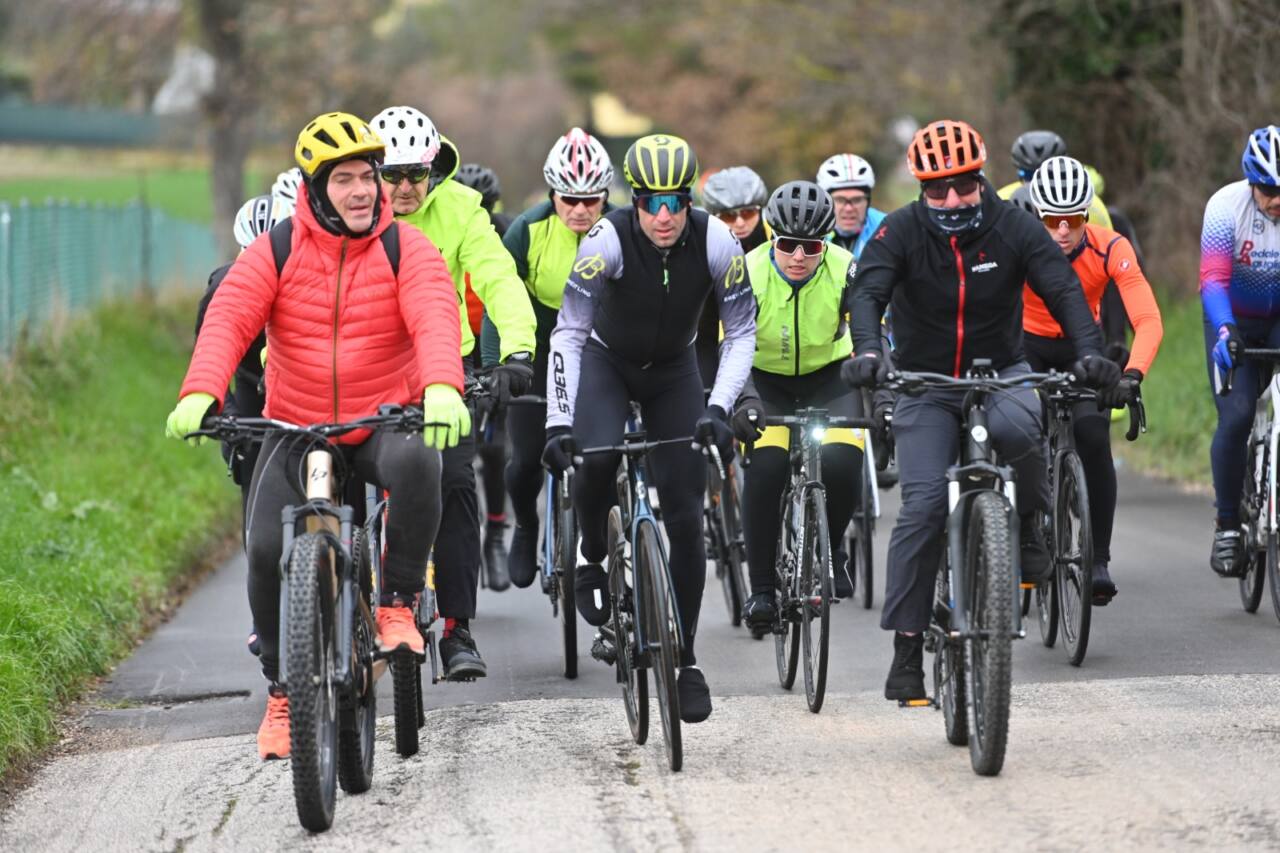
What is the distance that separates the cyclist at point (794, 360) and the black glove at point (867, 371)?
1.68 m

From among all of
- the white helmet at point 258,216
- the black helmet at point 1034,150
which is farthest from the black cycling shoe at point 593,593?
the black helmet at point 1034,150

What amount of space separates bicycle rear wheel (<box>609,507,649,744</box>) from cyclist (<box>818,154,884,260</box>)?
4234 millimetres

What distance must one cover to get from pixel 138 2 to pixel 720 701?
82.5ft

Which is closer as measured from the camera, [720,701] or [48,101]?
[720,701]

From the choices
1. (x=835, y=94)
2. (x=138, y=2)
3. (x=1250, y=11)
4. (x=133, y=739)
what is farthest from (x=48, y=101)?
(x=133, y=739)

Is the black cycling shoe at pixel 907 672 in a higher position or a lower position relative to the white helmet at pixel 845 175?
lower

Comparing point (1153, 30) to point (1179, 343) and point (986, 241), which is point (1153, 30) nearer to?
point (1179, 343)

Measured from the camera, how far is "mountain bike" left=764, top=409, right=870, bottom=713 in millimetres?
8172

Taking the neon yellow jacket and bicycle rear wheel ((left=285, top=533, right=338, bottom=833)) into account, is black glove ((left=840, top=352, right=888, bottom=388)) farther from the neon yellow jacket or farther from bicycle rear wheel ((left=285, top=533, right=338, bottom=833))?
bicycle rear wheel ((left=285, top=533, right=338, bottom=833))

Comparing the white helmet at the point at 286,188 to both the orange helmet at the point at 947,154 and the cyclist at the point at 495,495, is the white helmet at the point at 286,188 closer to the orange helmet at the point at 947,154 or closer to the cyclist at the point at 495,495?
the cyclist at the point at 495,495

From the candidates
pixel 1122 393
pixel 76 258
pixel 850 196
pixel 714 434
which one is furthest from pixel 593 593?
pixel 76 258

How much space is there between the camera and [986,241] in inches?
297

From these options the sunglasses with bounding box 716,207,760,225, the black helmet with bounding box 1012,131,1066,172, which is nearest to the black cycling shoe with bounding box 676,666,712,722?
the sunglasses with bounding box 716,207,760,225

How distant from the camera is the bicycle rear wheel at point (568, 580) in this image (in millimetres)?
9039
